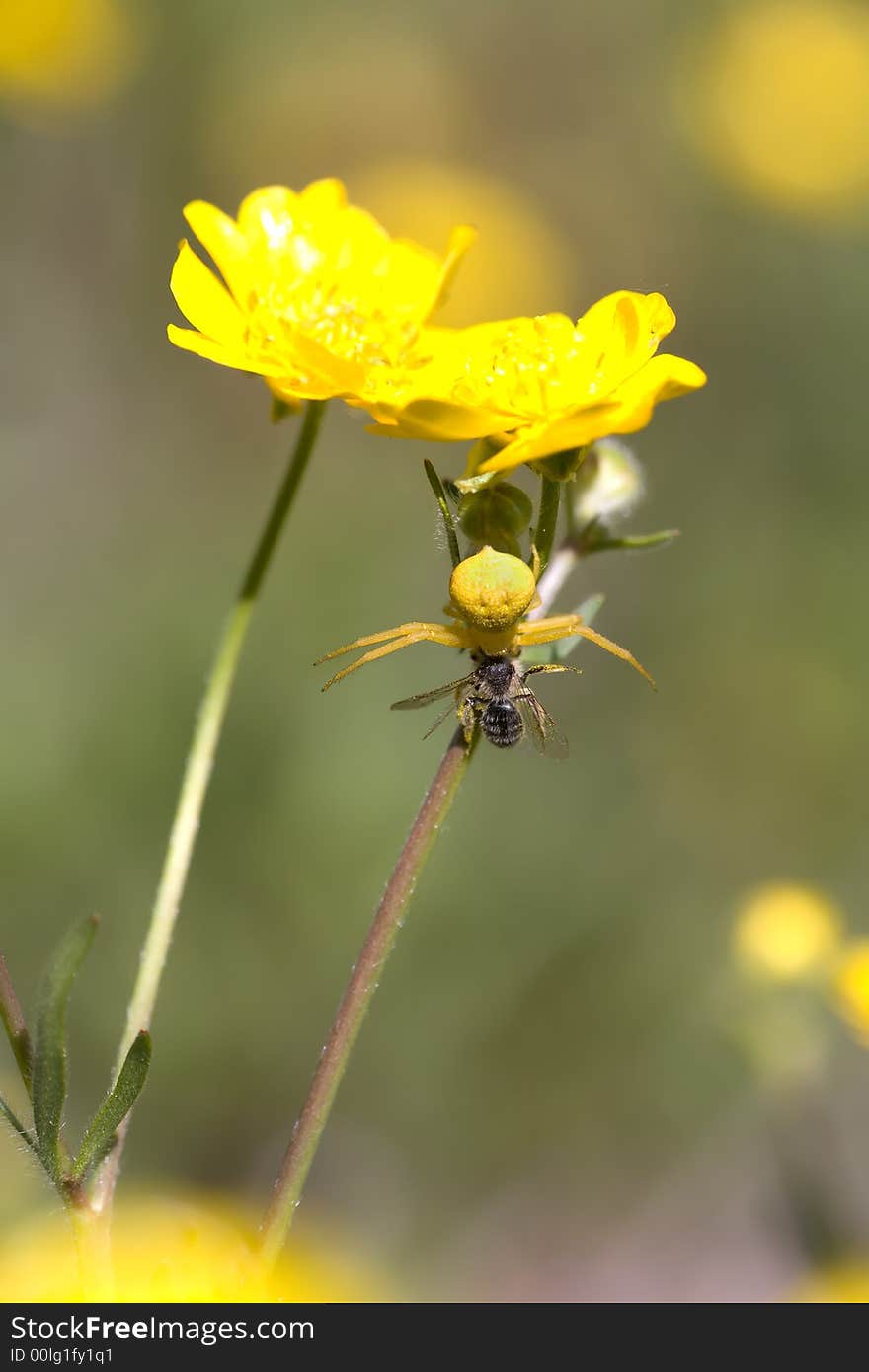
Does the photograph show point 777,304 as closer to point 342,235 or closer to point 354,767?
point 354,767

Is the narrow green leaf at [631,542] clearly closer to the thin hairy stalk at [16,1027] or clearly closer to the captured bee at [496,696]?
the captured bee at [496,696]

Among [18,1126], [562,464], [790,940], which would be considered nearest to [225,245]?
[562,464]

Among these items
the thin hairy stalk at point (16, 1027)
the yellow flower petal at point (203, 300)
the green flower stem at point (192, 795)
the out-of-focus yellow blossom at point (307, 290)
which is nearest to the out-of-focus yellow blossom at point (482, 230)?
the out-of-focus yellow blossom at point (307, 290)

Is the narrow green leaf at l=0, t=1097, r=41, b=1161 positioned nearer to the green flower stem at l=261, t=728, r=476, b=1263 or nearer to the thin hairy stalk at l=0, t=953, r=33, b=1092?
the thin hairy stalk at l=0, t=953, r=33, b=1092

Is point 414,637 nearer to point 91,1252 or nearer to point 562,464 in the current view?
point 562,464
